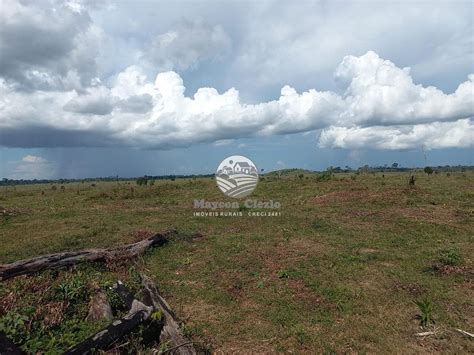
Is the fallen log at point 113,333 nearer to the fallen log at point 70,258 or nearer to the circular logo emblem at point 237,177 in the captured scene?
the fallen log at point 70,258

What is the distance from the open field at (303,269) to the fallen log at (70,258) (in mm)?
351

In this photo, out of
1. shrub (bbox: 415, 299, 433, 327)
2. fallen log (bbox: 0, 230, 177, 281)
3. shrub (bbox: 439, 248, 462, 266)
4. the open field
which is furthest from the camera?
shrub (bbox: 439, 248, 462, 266)

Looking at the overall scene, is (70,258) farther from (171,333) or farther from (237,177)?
(237,177)

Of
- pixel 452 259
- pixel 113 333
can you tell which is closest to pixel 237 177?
pixel 452 259

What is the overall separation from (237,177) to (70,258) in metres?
20.7

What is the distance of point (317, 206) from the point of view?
24.5 m

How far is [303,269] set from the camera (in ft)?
37.6

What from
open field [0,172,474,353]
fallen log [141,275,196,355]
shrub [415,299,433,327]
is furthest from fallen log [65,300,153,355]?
shrub [415,299,433,327]

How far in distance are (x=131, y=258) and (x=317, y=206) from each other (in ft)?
50.6

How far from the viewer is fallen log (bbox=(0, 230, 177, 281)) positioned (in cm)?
953

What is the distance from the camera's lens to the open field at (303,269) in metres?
7.50

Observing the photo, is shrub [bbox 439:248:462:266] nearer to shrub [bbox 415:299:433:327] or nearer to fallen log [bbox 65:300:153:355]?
shrub [bbox 415:299:433:327]

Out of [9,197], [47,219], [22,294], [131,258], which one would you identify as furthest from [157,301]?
[9,197]

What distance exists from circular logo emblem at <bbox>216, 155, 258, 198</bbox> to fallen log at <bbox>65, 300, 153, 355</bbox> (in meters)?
22.1
